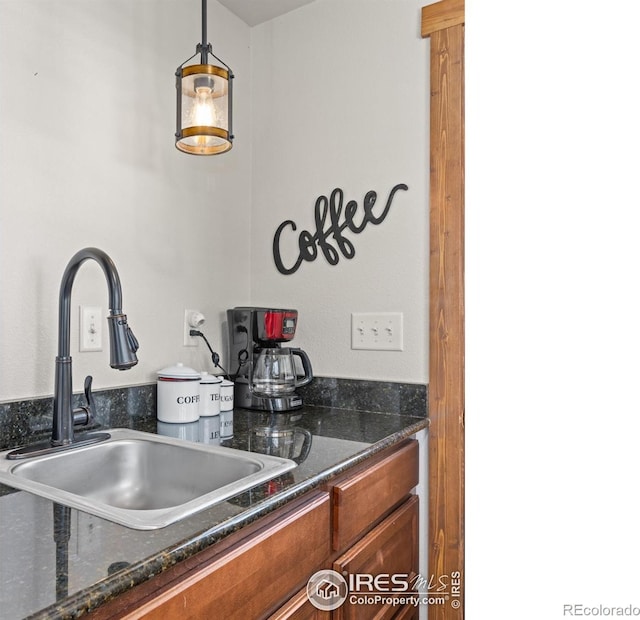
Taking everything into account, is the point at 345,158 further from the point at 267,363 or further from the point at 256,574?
the point at 256,574

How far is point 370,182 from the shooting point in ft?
4.91

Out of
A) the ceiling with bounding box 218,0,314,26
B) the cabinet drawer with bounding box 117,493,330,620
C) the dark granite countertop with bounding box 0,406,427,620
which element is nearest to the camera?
the dark granite countertop with bounding box 0,406,427,620

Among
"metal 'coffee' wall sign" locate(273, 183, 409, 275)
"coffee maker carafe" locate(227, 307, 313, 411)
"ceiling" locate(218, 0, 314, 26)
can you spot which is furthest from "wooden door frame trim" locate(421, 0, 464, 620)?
"ceiling" locate(218, 0, 314, 26)

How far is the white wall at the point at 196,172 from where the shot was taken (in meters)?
1.07

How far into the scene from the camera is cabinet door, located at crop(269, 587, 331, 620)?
759mm

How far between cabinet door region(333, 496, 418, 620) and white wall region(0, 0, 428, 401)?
1.32 feet

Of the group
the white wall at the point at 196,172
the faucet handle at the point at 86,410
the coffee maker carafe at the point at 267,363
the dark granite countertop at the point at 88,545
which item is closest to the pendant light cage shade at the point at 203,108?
the white wall at the point at 196,172

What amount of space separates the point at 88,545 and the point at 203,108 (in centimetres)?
97

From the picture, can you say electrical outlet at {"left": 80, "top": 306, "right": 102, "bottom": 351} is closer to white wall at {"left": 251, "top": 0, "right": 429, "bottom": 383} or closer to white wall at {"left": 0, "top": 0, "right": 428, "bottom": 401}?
white wall at {"left": 0, "top": 0, "right": 428, "bottom": 401}
